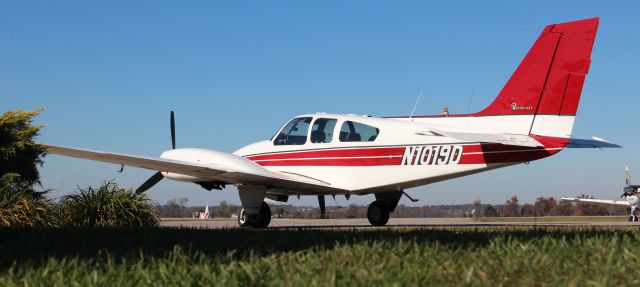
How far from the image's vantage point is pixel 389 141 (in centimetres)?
1571

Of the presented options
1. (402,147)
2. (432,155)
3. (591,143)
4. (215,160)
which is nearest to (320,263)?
(432,155)

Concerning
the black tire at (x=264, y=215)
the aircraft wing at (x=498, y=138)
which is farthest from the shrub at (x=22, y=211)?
the aircraft wing at (x=498, y=138)

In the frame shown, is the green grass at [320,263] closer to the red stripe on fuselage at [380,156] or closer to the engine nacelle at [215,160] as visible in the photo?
the red stripe on fuselage at [380,156]

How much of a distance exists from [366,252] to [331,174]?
1023 cm

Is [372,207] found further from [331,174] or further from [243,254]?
[243,254]

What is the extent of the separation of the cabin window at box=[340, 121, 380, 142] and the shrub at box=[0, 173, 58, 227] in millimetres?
6674

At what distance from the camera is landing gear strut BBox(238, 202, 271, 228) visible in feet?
56.8

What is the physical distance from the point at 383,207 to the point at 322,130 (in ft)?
9.42

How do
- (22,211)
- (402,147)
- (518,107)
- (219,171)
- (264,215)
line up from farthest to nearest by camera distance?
1. (264,215)
2. (219,171)
3. (402,147)
4. (518,107)
5. (22,211)

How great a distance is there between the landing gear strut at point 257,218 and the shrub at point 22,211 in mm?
4426

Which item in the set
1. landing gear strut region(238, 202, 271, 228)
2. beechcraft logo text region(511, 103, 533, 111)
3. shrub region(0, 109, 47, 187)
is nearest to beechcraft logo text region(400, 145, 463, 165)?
beechcraft logo text region(511, 103, 533, 111)

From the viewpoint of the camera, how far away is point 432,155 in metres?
15.3

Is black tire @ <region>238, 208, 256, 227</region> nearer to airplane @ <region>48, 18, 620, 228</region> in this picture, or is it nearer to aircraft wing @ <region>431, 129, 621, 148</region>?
airplane @ <region>48, 18, 620, 228</region>

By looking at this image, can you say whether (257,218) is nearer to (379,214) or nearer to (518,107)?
(379,214)
